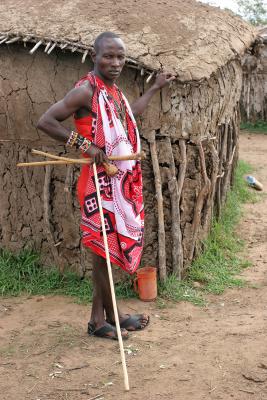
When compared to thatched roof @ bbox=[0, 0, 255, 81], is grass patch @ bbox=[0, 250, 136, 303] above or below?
below

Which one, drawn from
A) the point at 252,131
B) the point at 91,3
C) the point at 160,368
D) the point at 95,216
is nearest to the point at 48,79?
the point at 91,3

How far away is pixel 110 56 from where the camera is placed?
11.1ft

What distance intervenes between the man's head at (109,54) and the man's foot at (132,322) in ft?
5.50

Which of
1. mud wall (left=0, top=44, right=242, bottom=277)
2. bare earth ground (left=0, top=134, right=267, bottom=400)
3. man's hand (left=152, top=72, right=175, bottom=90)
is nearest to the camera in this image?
bare earth ground (left=0, top=134, right=267, bottom=400)

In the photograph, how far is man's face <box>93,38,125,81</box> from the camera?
337 cm

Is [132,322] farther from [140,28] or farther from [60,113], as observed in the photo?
[140,28]

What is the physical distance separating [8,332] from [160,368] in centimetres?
122

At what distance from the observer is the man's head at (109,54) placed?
133 inches

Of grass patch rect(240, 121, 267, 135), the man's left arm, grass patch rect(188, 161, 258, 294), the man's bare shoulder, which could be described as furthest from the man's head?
grass patch rect(240, 121, 267, 135)

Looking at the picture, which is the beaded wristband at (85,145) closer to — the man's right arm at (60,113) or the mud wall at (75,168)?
the man's right arm at (60,113)

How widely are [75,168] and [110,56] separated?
1.36 meters

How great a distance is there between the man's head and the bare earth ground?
1.77 meters

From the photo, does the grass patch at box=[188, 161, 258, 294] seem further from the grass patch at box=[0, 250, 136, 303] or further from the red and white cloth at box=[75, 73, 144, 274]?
the red and white cloth at box=[75, 73, 144, 274]

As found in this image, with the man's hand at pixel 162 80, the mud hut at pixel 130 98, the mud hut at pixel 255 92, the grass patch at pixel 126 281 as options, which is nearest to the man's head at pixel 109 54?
the man's hand at pixel 162 80
